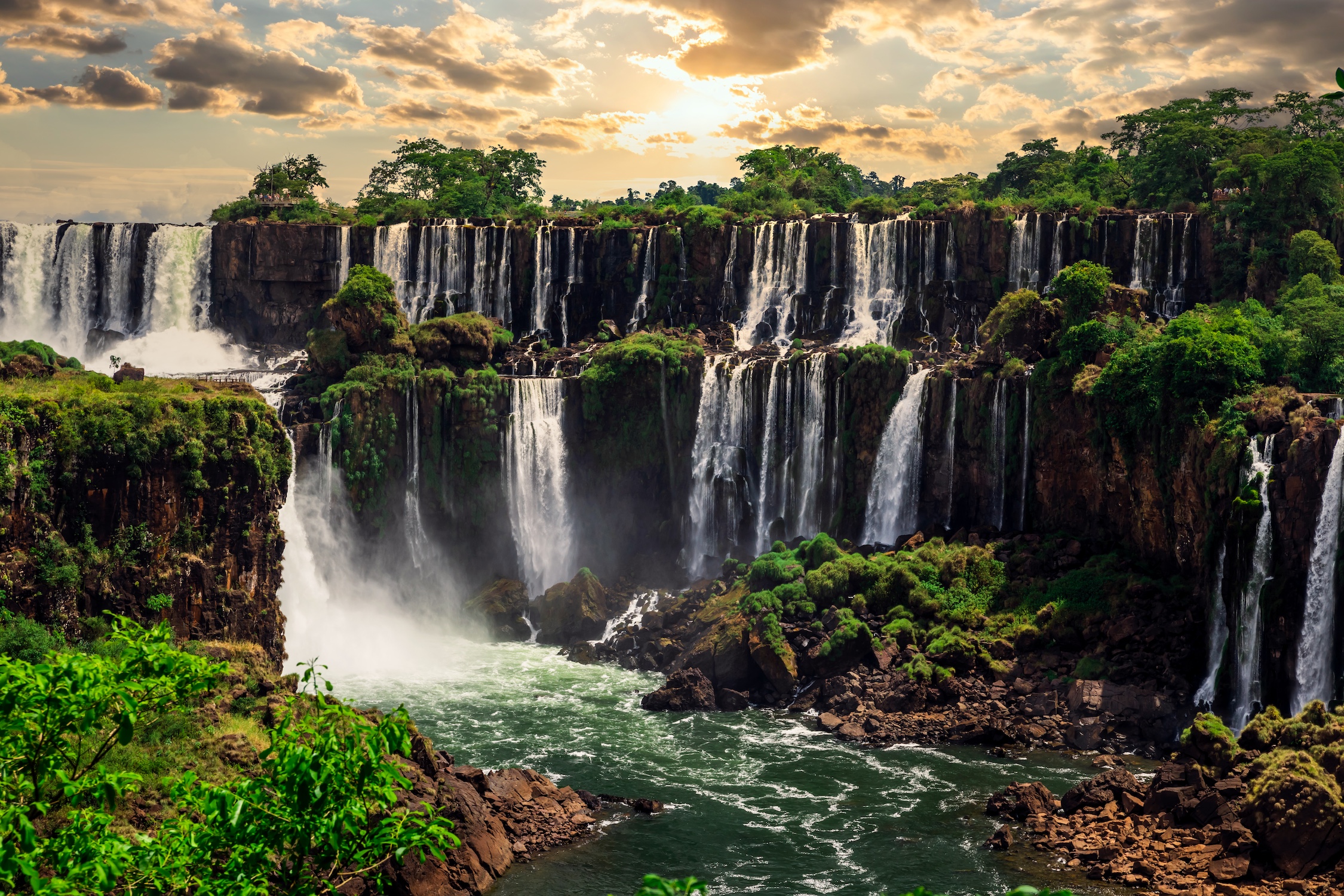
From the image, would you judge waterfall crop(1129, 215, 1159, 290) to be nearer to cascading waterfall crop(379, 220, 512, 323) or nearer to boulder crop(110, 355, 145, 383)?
cascading waterfall crop(379, 220, 512, 323)

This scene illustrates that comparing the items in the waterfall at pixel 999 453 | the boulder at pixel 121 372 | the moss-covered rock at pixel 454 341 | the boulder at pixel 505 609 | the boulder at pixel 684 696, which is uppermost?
the moss-covered rock at pixel 454 341

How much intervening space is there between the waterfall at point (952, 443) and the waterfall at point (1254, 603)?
41.6ft

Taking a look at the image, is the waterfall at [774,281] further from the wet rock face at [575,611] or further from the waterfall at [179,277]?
the waterfall at [179,277]

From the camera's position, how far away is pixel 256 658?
29.1 m

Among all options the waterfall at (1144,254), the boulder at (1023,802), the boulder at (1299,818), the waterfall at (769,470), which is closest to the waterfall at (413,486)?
the waterfall at (769,470)

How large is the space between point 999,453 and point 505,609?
1870cm

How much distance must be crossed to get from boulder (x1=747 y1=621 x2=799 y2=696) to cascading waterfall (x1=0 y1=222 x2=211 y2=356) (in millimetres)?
35172

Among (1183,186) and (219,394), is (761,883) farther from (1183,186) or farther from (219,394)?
(1183,186)

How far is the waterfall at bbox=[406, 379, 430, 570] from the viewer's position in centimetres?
4481

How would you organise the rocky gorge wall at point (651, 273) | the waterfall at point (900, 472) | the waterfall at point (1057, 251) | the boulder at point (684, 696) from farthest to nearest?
the rocky gorge wall at point (651, 273) < the waterfall at point (1057, 251) < the waterfall at point (900, 472) < the boulder at point (684, 696)

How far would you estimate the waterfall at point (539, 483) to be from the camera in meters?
45.6

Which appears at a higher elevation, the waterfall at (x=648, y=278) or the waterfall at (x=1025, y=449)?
the waterfall at (x=648, y=278)

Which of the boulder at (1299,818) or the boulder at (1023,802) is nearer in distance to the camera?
the boulder at (1299,818)

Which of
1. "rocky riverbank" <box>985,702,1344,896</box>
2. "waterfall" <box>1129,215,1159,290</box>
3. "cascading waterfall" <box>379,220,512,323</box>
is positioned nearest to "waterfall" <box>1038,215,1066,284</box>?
"waterfall" <box>1129,215,1159,290</box>
